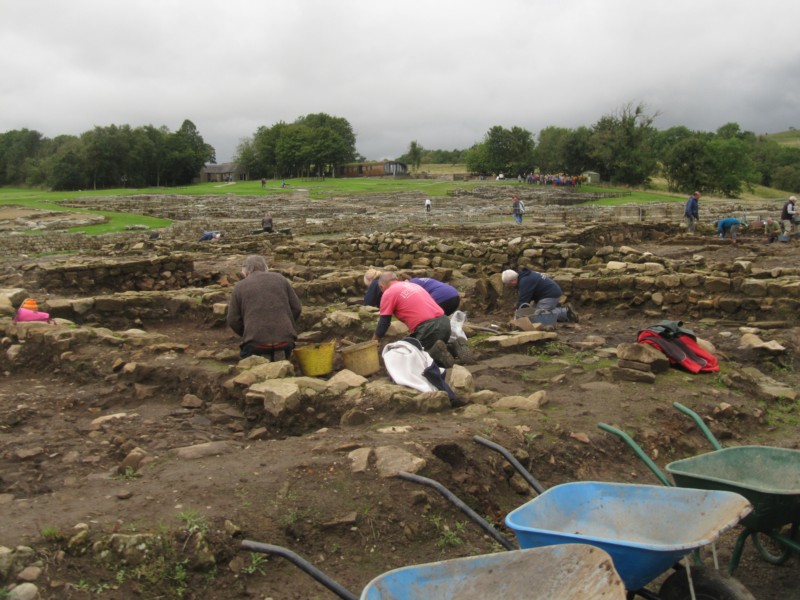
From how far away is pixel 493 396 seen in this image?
6.33 m

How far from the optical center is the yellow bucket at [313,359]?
722 cm

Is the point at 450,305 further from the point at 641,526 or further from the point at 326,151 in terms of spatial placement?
the point at 326,151

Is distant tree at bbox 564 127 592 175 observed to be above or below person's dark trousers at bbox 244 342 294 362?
above

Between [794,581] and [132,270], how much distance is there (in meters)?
13.6

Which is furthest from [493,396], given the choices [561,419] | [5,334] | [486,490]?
[5,334]

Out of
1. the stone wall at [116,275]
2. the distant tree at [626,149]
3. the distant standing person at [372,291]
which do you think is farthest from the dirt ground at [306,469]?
the distant tree at [626,149]

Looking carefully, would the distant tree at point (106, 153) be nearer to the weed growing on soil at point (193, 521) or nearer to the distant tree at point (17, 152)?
the distant tree at point (17, 152)

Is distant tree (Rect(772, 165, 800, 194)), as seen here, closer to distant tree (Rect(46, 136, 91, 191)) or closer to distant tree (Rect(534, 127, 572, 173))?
distant tree (Rect(534, 127, 572, 173))

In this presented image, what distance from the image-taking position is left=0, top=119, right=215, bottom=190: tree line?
6638cm

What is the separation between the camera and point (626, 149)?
64.8m

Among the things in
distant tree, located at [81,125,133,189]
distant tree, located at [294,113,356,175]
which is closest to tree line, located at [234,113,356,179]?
distant tree, located at [294,113,356,175]

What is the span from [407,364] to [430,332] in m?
0.82

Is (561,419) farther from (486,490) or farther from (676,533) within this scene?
(676,533)

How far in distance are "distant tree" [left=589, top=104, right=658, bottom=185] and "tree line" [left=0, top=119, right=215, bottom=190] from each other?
47168mm
